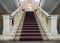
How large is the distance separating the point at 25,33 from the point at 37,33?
42 cm

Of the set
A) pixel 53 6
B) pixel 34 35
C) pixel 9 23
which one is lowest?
pixel 34 35

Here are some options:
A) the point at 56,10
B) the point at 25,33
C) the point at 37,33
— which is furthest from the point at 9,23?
the point at 56,10

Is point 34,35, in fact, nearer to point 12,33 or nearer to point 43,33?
point 43,33

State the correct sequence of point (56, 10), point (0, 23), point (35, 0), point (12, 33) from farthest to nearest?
point (35, 0) → point (56, 10) → point (0, 23) → point (12, 33)

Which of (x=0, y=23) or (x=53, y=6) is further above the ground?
(x=53, y=6)

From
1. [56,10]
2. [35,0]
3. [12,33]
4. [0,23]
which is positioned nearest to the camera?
[12,33]

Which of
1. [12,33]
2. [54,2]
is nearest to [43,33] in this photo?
[12,33]

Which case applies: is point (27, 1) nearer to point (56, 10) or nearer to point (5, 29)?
point (56, 10)

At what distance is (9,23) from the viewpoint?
5.43 meters

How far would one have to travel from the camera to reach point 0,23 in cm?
864

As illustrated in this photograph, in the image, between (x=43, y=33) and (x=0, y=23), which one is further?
(x=0, y=23)

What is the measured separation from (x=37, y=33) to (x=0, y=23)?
363 centimetres

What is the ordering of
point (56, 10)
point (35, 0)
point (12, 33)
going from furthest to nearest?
point (35, 0)
point (56, 10)
point (12, 33)

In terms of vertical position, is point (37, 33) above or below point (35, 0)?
below
